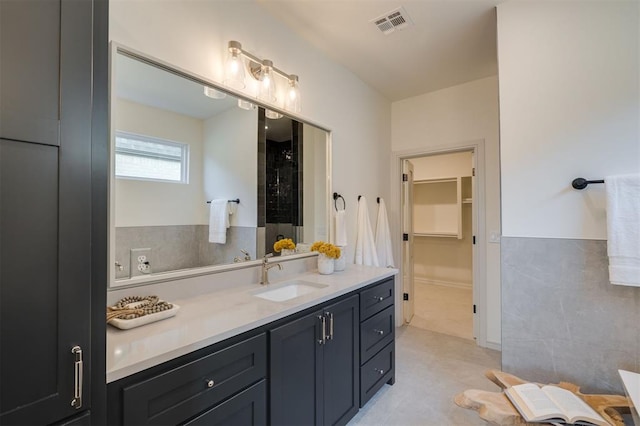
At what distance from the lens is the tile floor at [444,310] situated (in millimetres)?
3465

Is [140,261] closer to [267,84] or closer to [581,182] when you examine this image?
[267,84]

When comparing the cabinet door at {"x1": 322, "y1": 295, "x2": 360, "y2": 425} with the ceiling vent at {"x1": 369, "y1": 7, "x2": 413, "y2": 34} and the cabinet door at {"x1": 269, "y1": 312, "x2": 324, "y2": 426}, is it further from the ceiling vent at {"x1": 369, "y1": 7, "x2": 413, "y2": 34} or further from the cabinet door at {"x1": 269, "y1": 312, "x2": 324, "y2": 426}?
the ceiling vent at {"x1": 369, "y1": 7, "x2": 413, "y2": 34}

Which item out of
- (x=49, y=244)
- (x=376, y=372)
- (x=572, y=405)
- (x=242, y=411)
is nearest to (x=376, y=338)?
(x=376, y=372)

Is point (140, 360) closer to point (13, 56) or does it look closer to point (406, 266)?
point (13, 56)

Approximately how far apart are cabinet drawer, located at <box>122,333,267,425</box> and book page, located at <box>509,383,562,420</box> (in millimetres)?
1318

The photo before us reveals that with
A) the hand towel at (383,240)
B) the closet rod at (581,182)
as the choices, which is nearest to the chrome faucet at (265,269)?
the hand towel at (383,240)

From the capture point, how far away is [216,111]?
1736 millimetres

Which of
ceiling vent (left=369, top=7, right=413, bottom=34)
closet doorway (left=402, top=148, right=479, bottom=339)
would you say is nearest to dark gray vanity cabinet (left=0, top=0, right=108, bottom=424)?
ceiling vent (left=369, top=7, right=413, bottom=34)

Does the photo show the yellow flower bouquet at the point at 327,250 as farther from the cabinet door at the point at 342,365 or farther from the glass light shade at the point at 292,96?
the glass light shade at the point at 292,96

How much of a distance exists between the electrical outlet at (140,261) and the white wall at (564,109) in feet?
7.21

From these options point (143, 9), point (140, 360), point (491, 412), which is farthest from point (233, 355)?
point (143, 9)

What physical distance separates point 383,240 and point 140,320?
8.12 feet

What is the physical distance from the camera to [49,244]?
64 centimetres

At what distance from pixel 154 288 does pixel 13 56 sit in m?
1.09
